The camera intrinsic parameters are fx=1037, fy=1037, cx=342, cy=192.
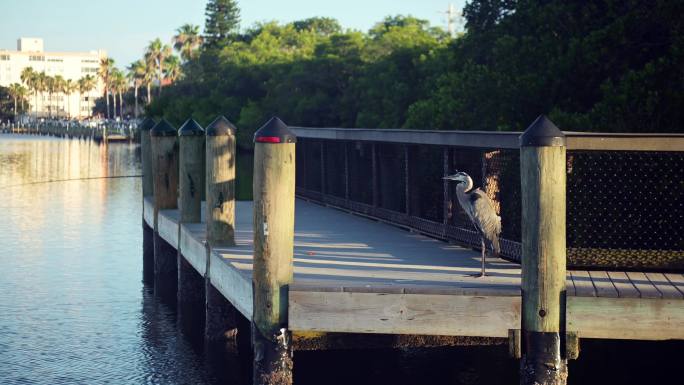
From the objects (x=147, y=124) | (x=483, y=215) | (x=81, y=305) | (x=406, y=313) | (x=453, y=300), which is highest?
(x=147, y=124)

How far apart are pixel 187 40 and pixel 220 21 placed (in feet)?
40.5

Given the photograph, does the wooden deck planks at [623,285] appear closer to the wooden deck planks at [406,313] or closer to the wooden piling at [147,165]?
the wooden deck planks at [406,313]

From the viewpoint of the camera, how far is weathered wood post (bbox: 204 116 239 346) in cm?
1711

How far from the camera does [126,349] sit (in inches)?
781

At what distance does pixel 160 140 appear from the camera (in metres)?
23.6

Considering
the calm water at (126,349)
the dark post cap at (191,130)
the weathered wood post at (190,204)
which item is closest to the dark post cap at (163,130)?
the weathered wood post at (190,204)

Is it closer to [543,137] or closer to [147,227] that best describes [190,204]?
Answer: [147,227]

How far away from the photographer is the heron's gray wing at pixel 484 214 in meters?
14.1

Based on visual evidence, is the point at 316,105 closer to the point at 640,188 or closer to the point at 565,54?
the point at 565,54

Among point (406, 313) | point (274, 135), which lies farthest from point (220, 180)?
point (406, 313)

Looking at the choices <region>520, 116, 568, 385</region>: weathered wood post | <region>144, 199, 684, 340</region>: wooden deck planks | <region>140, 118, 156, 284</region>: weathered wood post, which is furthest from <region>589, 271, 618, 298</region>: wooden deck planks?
<region>140, 118, 156, 284</region>: weathered wood post

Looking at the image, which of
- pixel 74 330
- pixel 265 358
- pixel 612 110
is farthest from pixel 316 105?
pixel 265 358

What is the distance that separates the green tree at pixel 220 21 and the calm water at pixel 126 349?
137444 millimetres

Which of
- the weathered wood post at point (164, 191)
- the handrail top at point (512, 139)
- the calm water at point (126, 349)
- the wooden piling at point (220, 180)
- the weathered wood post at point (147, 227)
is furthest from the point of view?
the weathered wood post at point (147, 227)
